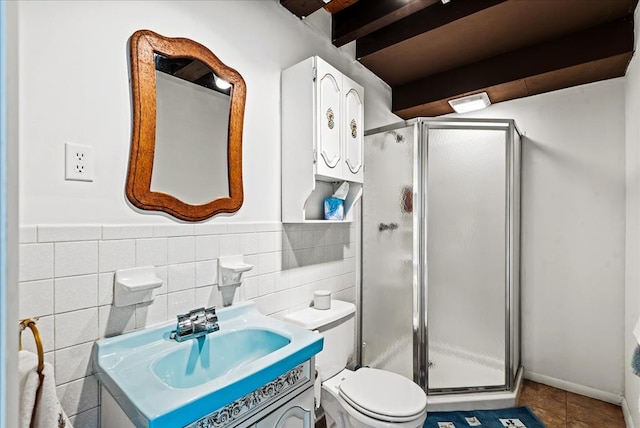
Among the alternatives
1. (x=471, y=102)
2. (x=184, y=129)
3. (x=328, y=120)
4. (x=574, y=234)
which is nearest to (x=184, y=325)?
(x=184, y=129)

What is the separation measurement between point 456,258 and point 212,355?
161 cm

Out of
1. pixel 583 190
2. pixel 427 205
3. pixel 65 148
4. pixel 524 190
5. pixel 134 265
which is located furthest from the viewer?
pixel 524 190

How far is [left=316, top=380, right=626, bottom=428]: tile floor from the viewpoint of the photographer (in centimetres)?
198

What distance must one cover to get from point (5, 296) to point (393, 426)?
1.47 meters

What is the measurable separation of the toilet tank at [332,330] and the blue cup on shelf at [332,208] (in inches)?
20.0

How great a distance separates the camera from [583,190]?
7.61 feet

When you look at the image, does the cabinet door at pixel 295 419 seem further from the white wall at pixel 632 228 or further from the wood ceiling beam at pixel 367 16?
the wood ceiling beam at pixel 367 16

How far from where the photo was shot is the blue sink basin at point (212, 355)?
45.1 inches

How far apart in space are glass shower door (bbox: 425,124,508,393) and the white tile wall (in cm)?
102

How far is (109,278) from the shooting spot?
1113 mm

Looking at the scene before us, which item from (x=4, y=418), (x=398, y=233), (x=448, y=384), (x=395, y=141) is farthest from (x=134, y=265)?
(x=448, y=384)

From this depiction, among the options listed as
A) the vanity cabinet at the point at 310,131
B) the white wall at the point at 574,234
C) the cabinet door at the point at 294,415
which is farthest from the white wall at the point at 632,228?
the cabinet door at the point at 294,415

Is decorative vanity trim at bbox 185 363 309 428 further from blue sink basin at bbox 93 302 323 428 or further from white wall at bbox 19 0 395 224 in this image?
white wall at bbox 19 0 395 224

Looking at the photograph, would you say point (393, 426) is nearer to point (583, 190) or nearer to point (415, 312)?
point (415, 312)
